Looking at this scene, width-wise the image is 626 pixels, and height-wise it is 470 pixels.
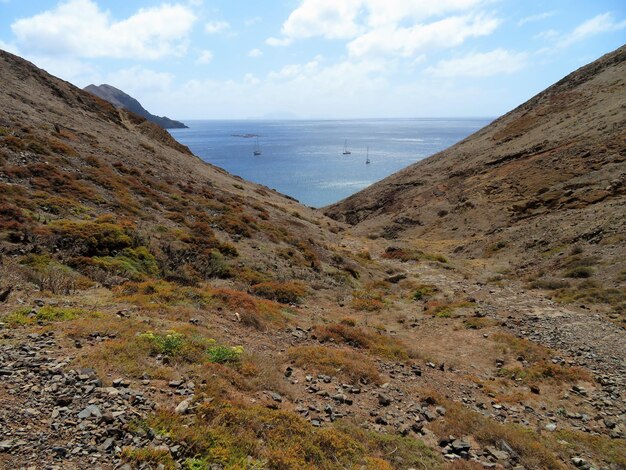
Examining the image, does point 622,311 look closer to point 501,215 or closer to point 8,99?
point 501,215

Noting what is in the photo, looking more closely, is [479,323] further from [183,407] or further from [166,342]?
[183,407]

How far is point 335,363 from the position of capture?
1123 centimetres

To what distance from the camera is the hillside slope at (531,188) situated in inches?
1291

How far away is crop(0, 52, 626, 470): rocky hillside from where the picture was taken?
6.51 m

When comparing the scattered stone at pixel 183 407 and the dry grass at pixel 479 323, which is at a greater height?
the scattered stone at pixel 183 407

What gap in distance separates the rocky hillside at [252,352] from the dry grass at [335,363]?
0.07 m

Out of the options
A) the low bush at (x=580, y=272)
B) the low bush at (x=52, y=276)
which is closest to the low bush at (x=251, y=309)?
the low bush at (x=52, y=276)

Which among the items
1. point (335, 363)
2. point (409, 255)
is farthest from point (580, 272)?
point (335, 363)

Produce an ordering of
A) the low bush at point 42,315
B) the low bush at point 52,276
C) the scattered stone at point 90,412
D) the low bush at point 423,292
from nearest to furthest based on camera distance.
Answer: the scattered stone at point 90,412, the low bush at point 42,315, the low bush at point 52,276, the low bush at point 423,292

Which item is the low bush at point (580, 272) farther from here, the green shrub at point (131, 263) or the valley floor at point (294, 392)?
the green shrub at point (131, 263)

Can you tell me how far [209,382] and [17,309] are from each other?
5792 millimetres

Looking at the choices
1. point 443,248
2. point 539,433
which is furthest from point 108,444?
point 443,248

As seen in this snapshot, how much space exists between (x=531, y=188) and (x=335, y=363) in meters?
42.7

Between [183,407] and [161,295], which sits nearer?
[183,407]
